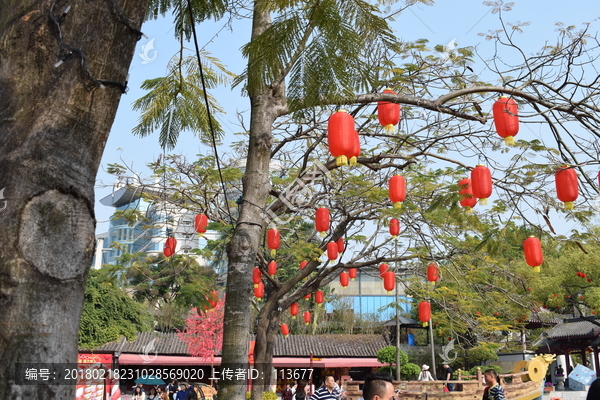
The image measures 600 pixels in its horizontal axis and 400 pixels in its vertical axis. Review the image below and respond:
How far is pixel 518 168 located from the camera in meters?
6.90

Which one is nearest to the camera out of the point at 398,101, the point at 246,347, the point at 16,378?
the point at 16,378

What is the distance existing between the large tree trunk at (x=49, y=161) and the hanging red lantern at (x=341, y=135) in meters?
2.99

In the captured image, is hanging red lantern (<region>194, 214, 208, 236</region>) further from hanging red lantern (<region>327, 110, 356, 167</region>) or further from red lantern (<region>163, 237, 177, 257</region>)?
hanging red lantern (<region>327, 110, 356, 167</region>)

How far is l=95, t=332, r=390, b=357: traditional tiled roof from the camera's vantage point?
82.5ft

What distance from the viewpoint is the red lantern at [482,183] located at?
5938 millimetres

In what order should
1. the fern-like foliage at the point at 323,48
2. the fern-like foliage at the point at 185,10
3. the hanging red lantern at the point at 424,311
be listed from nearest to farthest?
1. the fern-like foliage at the point at 323,48
2. the fern-like foliage at the point at 185,10
3. the hanging red lantern at the point at 424,311

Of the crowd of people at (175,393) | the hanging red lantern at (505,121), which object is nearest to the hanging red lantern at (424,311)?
the crowd of people at (175,393)

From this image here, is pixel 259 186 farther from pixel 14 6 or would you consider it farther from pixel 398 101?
pixel 14 6

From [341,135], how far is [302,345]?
23.9 m

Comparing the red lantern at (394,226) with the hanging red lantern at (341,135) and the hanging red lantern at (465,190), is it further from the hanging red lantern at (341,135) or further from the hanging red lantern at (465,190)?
the hanging red lantern at (341,135)

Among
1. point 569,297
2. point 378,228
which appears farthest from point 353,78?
point 569,297

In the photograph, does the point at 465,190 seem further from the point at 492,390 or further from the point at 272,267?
the point at 272,267

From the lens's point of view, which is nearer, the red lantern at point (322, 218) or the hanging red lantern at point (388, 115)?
the hanging red lantern at point (388, 115)

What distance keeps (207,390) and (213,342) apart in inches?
302
